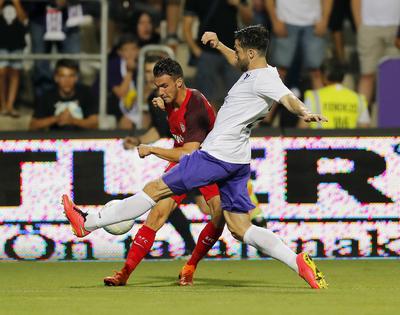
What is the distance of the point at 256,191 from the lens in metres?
13.8

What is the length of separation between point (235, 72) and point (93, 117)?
204 cm

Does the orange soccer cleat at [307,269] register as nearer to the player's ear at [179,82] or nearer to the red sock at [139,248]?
the red sock at [139,248]

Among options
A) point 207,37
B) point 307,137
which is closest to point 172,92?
point 207,37

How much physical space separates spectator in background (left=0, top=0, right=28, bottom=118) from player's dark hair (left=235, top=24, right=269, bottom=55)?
6.40 meters

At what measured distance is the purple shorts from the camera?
1029cm

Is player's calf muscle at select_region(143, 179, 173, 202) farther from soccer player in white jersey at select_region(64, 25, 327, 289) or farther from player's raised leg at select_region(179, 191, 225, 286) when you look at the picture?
player's raised leg at select_region(179, 191, 225, 286)

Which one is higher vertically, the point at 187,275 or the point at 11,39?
the point at 11,39

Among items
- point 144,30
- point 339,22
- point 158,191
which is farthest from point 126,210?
point 339,22

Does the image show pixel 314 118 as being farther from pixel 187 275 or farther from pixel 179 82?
pixel 187 275

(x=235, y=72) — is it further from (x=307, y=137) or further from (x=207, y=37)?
(x=207, y=37)

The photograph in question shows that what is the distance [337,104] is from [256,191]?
1.96m

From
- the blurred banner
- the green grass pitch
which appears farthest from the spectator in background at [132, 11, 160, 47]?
the green grass pitch

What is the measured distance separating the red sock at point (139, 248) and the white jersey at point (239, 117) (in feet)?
3.36

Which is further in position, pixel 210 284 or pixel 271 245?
pixel 210 284
